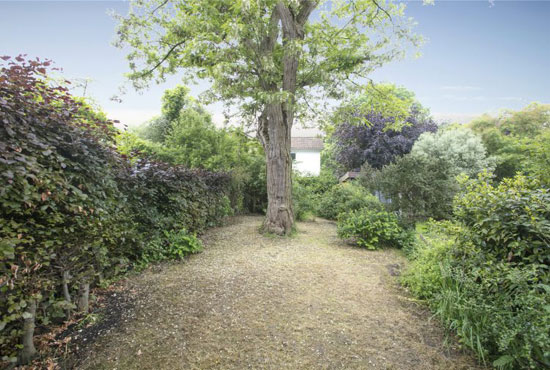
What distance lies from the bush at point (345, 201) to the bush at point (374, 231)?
723mm

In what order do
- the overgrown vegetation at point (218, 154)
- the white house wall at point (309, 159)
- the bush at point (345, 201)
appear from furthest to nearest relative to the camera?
the white house wall at point (309, 159) < the overgrown vegetation at point (218, 154) < the bush at point (345, 201)

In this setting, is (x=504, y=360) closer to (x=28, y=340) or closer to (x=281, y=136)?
(x=28, y=340)

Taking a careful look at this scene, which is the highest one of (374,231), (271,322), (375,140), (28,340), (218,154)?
(375,140)

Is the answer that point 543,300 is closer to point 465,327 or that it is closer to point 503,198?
point 465,327

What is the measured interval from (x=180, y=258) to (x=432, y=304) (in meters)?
3.90

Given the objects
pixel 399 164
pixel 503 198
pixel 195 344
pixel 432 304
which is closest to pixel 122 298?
pixel 195 344

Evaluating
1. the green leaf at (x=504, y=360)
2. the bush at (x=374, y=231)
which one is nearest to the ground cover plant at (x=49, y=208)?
the green leaf at (x=504, y=360)

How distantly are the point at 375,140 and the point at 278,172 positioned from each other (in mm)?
11747

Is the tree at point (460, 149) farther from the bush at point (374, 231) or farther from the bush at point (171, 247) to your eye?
the bush at point (171, 247)

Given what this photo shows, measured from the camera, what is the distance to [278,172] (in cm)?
697

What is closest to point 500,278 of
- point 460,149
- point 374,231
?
point 374,231

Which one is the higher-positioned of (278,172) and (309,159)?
(309,159)

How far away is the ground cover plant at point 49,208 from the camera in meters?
1.92

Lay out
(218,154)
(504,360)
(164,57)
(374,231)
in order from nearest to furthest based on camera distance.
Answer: (504,360)
(374,231)
(164,57)
(218,154)
